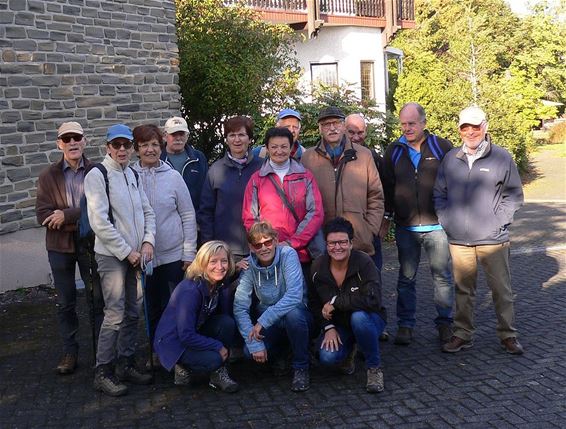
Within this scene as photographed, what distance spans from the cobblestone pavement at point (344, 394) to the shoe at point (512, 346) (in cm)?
6

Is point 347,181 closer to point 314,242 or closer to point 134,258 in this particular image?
point 314,242

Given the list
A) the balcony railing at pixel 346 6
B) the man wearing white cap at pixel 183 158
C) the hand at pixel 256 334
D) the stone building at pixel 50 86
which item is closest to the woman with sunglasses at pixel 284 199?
the hand at pixel 256 334

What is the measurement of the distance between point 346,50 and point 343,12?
3.55 feet

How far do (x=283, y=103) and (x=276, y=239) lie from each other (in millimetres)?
7673

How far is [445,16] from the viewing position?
110 ft

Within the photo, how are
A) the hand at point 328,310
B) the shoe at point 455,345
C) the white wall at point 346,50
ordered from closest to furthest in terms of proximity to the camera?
the hand at point 328,310, the shoe at point 455,345, the white wall at point 346,50

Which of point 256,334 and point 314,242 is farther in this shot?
point 314,242

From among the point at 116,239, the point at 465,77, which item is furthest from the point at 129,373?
the point at 465,77

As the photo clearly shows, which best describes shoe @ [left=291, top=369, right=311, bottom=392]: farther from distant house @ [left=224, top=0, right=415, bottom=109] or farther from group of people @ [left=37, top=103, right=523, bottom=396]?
distant house @ [left=224, top=0, right=415, bottom=109]

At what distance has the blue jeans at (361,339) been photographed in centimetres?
478

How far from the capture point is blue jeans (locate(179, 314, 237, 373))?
4781 millimetres

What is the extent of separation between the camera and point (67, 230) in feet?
16.9

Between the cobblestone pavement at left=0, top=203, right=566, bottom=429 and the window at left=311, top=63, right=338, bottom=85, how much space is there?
45.2ft

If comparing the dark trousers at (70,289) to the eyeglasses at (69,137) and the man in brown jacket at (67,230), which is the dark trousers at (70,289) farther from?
the eyeglasses at (69,137)
